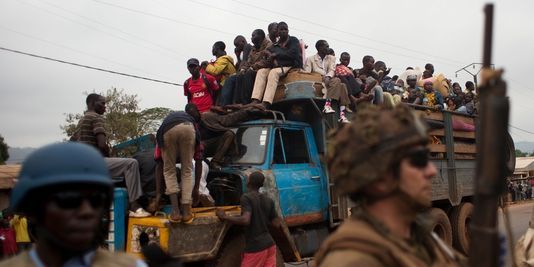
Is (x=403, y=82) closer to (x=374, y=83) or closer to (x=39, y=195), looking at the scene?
(x=374, y=83)

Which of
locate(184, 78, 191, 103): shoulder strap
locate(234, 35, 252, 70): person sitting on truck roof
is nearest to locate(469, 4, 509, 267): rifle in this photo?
locate(184, 78, 191, 103): shoulder strap

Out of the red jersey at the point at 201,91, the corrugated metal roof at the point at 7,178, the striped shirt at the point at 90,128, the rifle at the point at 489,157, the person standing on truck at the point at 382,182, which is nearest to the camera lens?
the rifle at the point at 489,157

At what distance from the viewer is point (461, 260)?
216 cm

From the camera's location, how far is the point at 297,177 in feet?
23.5

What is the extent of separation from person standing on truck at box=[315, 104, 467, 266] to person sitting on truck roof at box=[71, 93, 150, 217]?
13.4ft

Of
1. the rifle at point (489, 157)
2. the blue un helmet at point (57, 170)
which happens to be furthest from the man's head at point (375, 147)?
the blue un helmet at point (57, 170)

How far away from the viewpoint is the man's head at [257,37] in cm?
880

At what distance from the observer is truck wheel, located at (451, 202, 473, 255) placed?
997 cm

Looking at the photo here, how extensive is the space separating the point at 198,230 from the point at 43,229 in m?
4.05

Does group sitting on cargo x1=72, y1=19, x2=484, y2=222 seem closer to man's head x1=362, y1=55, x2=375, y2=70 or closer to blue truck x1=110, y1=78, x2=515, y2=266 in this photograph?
man's head x1=362, y1=55, x2=375, y2=70

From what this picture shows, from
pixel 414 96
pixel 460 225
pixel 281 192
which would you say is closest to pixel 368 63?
pixel 414 96

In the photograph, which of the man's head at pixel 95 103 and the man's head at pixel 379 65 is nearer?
the man's head at pixel 95 103

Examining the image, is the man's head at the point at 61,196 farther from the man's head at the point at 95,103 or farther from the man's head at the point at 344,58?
the man's head at the point at 344,58

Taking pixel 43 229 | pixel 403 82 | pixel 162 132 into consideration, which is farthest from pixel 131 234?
pixel 403 82
